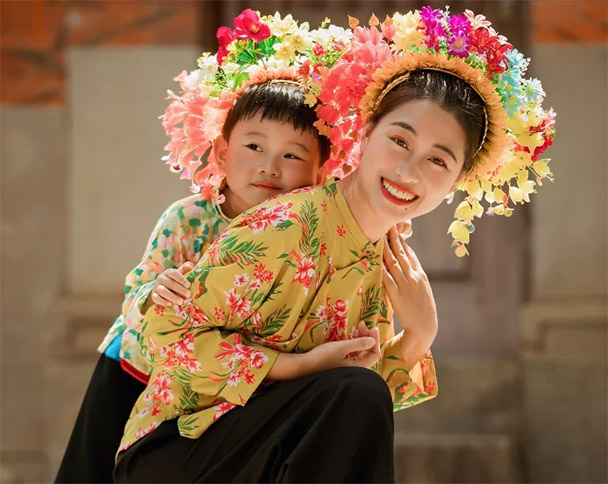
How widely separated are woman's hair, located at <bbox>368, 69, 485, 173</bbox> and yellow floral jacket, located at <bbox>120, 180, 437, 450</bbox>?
0.25 m

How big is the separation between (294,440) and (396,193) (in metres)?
0.59

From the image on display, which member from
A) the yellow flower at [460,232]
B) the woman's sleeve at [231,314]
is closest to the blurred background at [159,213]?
the yellow flower at [460,232]

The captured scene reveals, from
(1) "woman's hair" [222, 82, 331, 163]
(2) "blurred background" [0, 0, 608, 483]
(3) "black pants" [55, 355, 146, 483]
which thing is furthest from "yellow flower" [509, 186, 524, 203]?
(2) "blurred background" [0, 0, 608, 483]

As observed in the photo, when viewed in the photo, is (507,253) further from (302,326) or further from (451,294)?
(302,326)

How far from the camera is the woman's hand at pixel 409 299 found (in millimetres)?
2643

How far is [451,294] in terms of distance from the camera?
17.6 feet

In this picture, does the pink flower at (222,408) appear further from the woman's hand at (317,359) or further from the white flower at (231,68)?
the white flower at (231,68)

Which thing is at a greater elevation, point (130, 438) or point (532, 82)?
point (532, 82)

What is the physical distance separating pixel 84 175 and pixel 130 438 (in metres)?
2.78

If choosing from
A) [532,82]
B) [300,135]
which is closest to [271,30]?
[300,135]

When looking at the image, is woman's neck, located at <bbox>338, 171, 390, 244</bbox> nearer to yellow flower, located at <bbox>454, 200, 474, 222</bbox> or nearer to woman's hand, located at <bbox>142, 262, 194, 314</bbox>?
yellow flower, located at <bbox>454, 200, 474, 222</bbox>

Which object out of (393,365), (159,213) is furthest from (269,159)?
(159,213)

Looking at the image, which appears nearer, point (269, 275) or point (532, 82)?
point (269, 275)

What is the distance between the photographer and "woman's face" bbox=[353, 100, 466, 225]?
2408 mm
